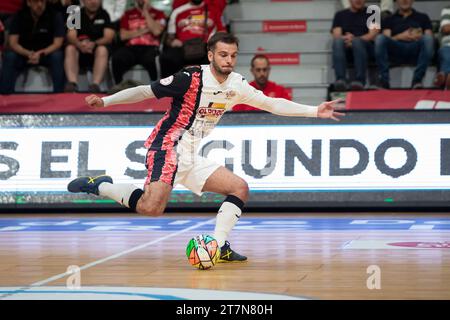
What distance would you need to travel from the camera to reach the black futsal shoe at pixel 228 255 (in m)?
8.82

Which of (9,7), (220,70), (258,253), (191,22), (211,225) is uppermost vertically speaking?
(9,7)

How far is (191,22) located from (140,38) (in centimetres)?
92

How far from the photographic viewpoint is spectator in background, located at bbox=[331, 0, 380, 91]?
1559cm

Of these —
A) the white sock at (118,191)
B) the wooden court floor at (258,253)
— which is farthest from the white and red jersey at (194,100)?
the wooden court floor at (258,253)

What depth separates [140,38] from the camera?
53.8ft

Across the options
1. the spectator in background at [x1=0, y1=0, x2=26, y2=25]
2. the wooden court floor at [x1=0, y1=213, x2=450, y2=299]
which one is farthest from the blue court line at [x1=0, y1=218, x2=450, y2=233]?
the spectator in background at [x1=0, y1=0, x2=26, y2=25]

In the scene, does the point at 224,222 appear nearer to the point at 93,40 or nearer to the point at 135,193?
the point at 135,193

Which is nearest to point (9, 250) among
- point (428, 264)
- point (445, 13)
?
point (428, 264)

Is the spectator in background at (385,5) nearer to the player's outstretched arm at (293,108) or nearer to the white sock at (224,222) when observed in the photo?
the player's outstretched arm at (293,108)

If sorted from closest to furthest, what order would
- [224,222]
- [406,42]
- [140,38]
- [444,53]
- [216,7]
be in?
[224,222]
[444,53]
[406,42]
[216,7]
[140,38]

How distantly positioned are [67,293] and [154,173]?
2444 millimetres

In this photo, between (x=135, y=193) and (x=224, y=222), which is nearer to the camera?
(x=224, y=222)

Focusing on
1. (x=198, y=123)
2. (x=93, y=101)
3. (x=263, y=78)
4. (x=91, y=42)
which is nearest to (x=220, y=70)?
(x=198, y=123)
